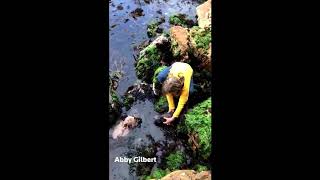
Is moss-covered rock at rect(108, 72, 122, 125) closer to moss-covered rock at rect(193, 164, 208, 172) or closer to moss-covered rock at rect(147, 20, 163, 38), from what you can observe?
moss-covered rock at rect(147, 20, 163, 38)

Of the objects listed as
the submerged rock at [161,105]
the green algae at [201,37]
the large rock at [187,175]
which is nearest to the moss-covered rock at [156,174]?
the large rock at [187,175]

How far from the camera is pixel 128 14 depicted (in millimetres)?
3811

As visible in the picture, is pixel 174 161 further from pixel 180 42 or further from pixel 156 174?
pixel 180 42

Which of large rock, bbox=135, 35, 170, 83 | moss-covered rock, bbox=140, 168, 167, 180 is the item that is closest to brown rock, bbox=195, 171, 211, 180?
moss-covered rock, bbox=140, 168, 167, 180

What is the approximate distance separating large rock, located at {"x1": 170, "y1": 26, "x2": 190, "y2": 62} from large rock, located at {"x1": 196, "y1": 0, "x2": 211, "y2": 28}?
0.14 meters

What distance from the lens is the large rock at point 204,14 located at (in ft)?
12.5

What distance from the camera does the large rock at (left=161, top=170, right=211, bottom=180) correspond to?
11.7 feet

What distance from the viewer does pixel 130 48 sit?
149 inches

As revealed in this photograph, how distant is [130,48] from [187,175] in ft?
3.46

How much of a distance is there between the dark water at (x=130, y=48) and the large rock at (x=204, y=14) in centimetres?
4

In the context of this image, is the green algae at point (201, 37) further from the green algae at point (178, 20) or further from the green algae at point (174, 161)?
the green algae at point (174, 161)

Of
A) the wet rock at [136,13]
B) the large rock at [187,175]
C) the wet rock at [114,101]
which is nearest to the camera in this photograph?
the large rock at [187,175]
